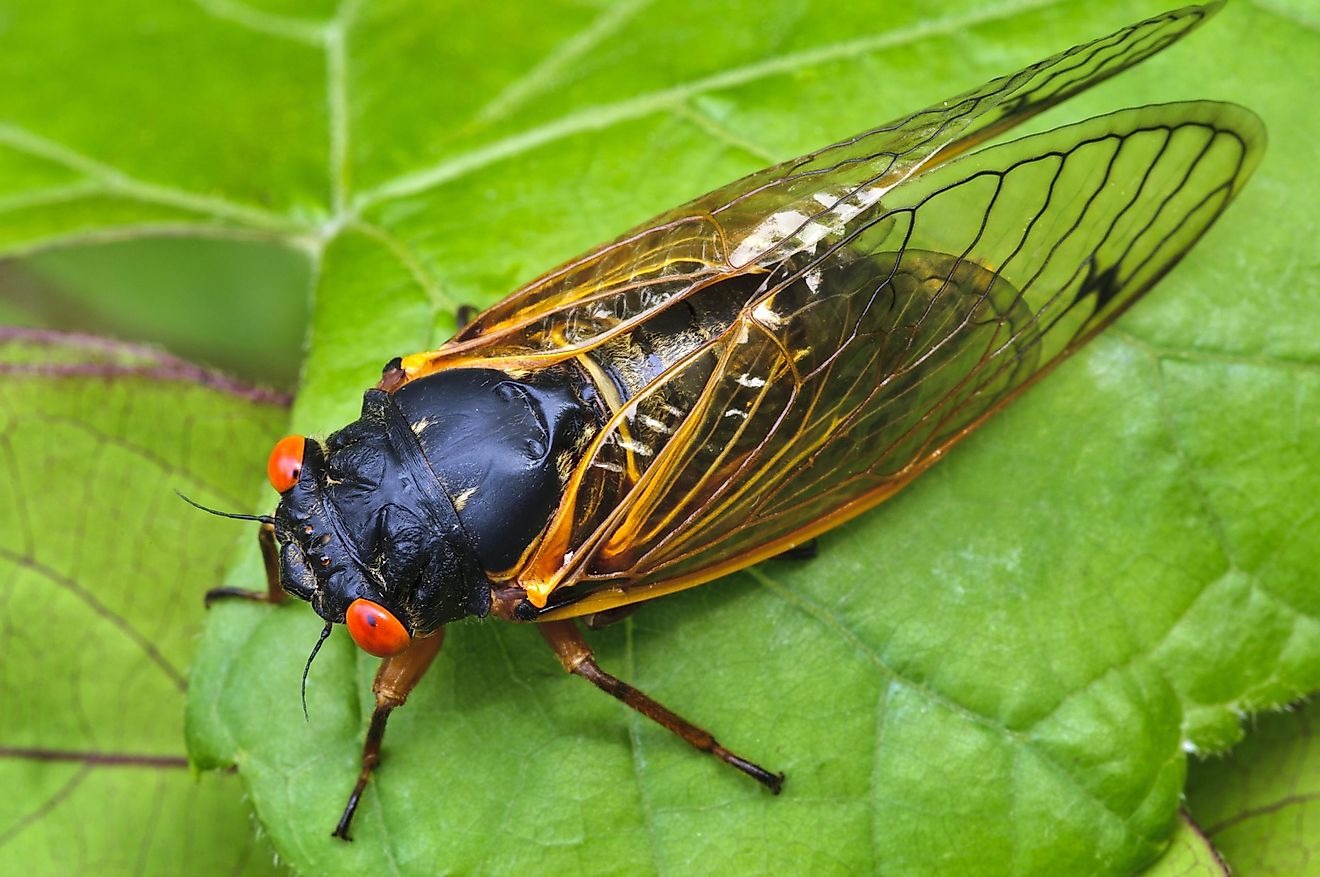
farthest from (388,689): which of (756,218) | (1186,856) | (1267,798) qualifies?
(1267,798)

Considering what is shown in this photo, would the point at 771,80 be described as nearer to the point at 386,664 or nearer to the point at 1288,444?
the point at 1288,444

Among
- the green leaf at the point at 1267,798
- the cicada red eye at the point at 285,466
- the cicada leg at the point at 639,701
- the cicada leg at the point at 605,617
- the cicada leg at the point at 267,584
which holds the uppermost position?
the cicada red eye at the point at 285,466

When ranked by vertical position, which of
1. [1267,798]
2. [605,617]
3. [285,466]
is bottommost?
[1267,798]

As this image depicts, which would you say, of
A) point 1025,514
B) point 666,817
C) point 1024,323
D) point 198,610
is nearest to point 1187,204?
point 1024,323

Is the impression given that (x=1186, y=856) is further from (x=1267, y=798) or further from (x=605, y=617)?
(x=605, y=617)

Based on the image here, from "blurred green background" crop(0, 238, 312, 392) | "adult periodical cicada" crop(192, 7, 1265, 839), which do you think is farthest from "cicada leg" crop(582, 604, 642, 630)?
"blurred green background" crop(0, 238, 312, 392)

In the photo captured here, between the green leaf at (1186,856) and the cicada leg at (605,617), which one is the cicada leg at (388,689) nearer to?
the cicada leg at (605,617)

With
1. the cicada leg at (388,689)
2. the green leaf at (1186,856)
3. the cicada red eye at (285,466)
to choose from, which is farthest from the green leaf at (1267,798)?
the cicada red eye at (285,466)
